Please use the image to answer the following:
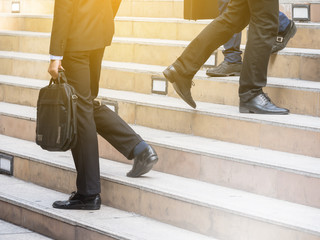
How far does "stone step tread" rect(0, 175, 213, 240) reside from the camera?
13.5ft

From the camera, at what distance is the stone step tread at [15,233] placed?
4.61m

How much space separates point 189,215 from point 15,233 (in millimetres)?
1176

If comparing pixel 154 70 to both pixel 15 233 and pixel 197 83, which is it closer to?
pixel 197 83

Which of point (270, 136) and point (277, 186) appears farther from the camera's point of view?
point (270, 136)

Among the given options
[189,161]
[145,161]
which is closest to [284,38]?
[189,161]

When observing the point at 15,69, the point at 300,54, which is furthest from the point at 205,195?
the point at 15,69

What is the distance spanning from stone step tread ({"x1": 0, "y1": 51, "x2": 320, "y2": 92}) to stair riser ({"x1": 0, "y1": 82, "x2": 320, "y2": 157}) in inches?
15.6

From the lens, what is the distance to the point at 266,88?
5.01 metres

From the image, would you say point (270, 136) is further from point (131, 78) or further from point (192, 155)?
point (131, 78)

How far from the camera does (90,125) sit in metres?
4.43

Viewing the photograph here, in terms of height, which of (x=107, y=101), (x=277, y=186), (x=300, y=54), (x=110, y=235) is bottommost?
(x=110, y=235)

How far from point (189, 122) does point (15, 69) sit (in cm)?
240

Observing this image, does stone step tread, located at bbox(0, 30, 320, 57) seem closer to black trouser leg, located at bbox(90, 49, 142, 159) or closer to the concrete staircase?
the concrete staircase

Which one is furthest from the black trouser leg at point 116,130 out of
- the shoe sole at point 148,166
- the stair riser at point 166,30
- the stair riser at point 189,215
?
the stair riser at point 166,30
